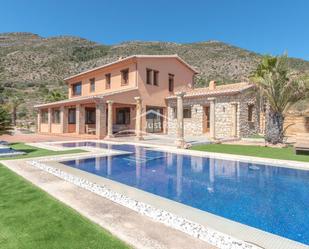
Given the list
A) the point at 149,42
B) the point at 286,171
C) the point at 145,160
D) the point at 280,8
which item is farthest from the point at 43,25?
the point at 286,171

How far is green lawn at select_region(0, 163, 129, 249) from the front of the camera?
3.75 meters

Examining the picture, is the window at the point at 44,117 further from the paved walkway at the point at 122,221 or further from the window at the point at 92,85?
the paved walkway at the point at 122,221

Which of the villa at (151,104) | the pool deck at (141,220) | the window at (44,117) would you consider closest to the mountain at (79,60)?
the window at (44,117)

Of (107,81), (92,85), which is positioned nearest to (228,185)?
(107,81)

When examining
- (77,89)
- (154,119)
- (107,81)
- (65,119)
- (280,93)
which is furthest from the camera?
(77,89)

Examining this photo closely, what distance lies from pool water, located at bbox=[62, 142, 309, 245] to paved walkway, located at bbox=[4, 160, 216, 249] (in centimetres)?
179

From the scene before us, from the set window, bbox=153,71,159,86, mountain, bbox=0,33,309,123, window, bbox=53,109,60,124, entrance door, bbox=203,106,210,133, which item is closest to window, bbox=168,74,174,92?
window, bbox=153,71,159,86

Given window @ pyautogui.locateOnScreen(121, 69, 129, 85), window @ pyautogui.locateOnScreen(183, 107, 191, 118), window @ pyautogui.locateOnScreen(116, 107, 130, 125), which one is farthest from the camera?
window @ pyautogui.locateOnScreen(116, 107, 130, 125)

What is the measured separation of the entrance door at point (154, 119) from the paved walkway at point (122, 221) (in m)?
19.2

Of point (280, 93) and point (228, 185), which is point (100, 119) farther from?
point (228, 185)

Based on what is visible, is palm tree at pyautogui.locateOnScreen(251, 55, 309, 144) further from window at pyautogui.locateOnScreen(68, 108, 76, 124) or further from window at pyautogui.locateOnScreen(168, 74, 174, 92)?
window at pyautogui.locateOnScreen(68, 108, 76, 124)

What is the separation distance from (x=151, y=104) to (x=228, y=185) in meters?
18.0

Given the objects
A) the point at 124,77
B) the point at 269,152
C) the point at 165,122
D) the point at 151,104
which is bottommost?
the point at 269,152

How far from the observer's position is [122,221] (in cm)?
450
